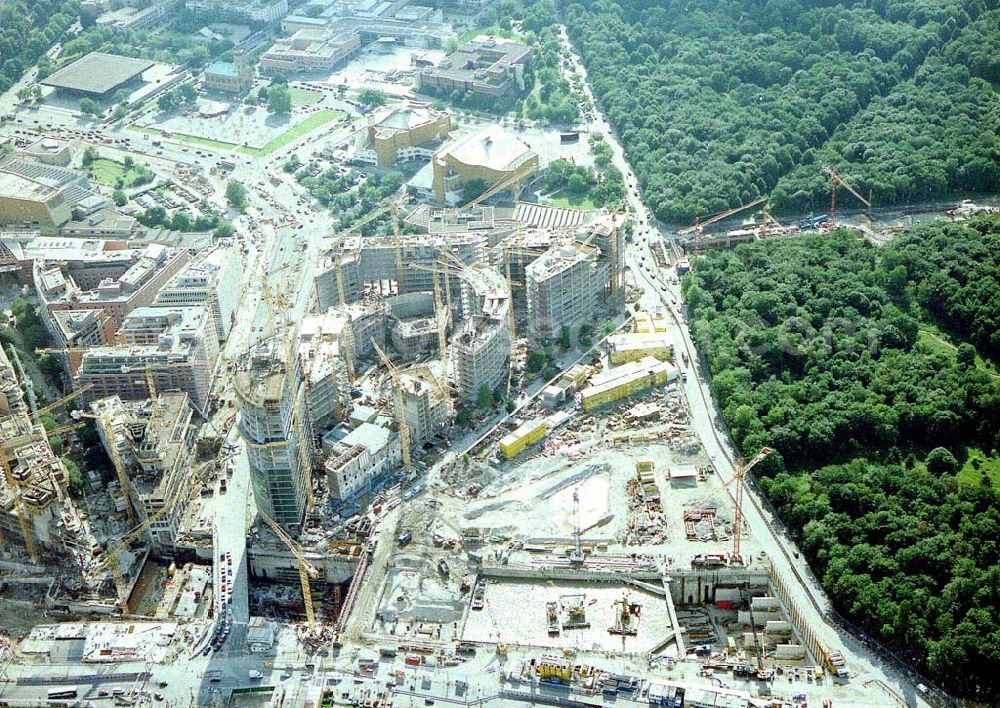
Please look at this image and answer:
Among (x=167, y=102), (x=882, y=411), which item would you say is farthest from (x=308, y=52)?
(x=882, y=411)

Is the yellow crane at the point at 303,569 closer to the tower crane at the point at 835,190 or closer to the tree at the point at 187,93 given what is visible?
the tower crane at the point at 835,190

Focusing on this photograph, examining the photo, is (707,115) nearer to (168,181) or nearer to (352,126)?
(352,126)

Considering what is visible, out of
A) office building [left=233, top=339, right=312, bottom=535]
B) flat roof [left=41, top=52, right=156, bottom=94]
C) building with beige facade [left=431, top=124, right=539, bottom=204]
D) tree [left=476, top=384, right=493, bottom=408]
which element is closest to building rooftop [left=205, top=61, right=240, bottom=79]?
flat roof [left=41, top=52, right=156, bottom=94]

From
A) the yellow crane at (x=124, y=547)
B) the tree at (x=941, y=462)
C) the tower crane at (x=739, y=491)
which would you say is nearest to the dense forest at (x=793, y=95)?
the tower crane at (x=739, y=491)

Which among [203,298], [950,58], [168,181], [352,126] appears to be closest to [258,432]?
[203,298]

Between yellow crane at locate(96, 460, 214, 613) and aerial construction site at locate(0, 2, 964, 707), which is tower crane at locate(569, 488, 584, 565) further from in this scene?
yellow crane at locate(96, 460, 214, 613)

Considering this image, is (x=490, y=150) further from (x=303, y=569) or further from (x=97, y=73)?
(x=303, y=569)
